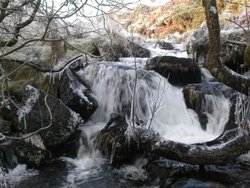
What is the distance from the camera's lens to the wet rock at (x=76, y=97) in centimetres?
795

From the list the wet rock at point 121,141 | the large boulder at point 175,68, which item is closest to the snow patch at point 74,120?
the wet rock at point 121,141

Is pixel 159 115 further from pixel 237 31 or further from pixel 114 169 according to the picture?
pixel 237 31

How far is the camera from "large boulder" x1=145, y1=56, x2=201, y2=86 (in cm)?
970

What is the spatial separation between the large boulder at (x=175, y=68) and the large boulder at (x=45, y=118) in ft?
9.99

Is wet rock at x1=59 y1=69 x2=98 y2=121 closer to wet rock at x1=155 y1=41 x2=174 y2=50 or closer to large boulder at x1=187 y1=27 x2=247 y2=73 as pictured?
large boulder at x1=187 y1=27 x2=247 y2=73

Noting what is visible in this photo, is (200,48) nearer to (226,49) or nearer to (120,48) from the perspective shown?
(226,49)

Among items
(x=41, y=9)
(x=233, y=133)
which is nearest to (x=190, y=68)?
(x=233, y=133)

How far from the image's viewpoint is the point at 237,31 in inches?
414

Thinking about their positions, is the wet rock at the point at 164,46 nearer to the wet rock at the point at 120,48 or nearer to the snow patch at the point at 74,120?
the wet rock at the point at 120,48

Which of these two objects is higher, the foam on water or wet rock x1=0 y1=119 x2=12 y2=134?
wet rock x1=0 y1=119 x2=12 y2=134

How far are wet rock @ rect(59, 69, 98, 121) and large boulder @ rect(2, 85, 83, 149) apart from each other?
531mm

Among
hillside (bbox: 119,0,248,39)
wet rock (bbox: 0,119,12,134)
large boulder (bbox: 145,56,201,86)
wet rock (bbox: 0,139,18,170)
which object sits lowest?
wet rock (bbox: 0,139,18,170)

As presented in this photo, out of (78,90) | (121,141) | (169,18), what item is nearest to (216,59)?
(121,141)

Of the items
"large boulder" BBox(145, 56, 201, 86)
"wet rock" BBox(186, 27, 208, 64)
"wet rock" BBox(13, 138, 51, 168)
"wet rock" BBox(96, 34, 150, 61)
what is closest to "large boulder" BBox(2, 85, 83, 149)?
"wet rock" BBox(13, 138, 51, 168)
